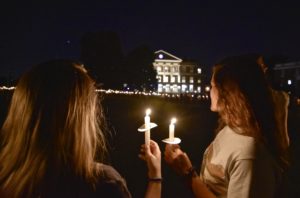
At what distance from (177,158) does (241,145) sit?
514 mm

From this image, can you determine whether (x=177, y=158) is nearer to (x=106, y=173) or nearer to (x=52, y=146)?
(x=106, y=173)

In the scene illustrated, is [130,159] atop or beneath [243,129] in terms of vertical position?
beneath

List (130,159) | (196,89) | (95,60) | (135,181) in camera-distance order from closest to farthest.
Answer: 1. (135,181)
2. (130,159)
3. (95,60)
4. (196,89)

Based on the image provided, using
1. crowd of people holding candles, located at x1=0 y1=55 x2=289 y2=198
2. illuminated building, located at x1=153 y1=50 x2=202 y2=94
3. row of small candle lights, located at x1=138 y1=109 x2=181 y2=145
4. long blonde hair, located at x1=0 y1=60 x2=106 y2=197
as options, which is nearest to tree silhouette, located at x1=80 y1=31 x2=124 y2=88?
illuminated building, located at x1=153 y1=50 x2=202 y2=94

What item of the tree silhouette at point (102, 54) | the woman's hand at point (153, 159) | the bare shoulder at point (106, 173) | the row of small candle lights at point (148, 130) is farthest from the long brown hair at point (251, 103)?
the tree silhouette at point (102, 54)

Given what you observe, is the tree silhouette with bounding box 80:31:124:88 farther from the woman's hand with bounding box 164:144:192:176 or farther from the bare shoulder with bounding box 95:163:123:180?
the bare shoulder with bounding box 95:163:123:180

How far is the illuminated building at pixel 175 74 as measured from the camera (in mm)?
138125

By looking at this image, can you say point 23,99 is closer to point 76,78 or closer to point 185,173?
point 76,78

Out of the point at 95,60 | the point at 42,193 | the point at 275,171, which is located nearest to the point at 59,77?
the point at 42,193

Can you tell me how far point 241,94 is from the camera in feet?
8.20

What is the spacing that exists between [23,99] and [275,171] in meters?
1.53

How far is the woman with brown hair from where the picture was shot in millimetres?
2270

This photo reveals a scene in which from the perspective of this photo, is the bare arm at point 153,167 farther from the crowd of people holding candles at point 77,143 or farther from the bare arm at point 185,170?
the bare arm at point 185,170

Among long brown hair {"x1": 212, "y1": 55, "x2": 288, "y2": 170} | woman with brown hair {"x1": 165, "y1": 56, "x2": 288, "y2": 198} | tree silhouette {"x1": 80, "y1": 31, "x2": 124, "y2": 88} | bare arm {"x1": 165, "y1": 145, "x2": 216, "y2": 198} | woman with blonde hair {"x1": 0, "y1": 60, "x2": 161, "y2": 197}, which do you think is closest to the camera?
woman with blonde hair {"x1": 0, "y1": 60, "x2": 161, "y2": 197}
